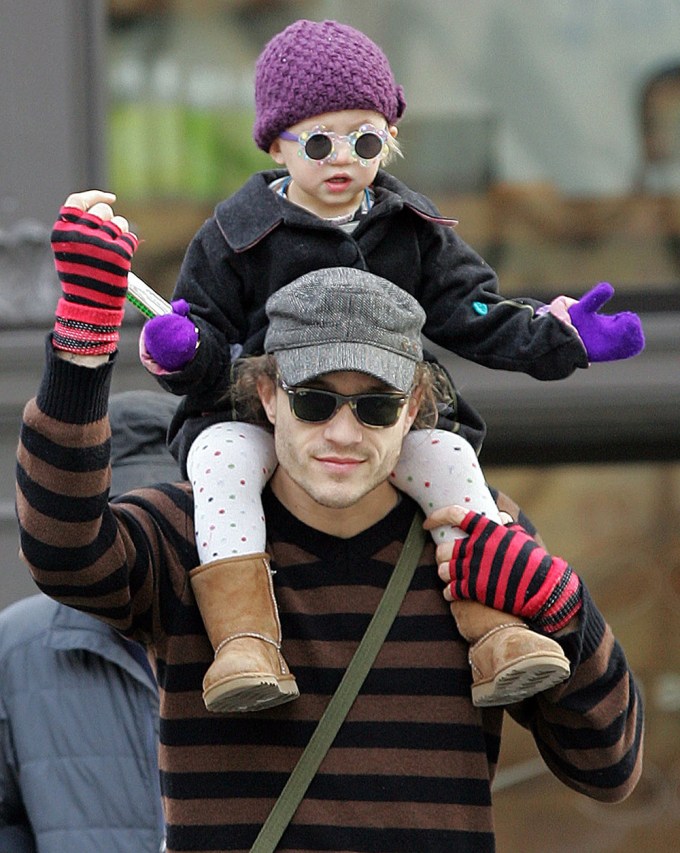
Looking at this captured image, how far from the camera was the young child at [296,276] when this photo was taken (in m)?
2.91

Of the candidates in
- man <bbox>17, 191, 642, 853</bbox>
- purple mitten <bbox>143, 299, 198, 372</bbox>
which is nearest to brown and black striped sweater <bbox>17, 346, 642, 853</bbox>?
man <bbox>17, 191, 642, 853</bbox>

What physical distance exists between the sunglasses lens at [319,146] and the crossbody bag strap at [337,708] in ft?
2.32

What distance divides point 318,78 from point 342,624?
3.06 ft

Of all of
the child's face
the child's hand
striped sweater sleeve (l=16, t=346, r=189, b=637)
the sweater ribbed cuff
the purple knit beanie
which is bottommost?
striped sweater sleeve (l=16, t=346, r=189, b=637)

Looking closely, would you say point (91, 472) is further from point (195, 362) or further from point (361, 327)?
point (361, 327)

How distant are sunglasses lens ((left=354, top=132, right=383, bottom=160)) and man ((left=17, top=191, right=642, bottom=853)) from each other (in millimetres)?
201

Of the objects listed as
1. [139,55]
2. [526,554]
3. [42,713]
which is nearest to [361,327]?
[526,554]

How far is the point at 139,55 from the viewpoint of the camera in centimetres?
696

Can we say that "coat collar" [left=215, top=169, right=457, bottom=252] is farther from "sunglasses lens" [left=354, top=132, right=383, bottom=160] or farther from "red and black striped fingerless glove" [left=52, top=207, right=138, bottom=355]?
"red and black striped fingerless glove" [left=52, top=207, right=138, bottom=355]

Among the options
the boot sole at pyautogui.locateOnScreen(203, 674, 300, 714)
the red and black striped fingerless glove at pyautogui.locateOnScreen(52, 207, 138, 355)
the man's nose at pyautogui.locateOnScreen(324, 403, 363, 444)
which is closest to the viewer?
the red and black striped fingerless glove at pyautogui.locateOnScreen(52, 207, 138, 355)

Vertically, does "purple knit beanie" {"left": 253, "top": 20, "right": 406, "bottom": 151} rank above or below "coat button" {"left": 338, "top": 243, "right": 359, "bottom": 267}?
above

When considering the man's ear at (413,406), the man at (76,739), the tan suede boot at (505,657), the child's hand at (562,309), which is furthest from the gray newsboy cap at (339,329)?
the man at (76,739)

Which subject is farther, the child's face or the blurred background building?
the blurred background building

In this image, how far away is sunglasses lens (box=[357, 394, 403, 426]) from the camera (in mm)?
2930
